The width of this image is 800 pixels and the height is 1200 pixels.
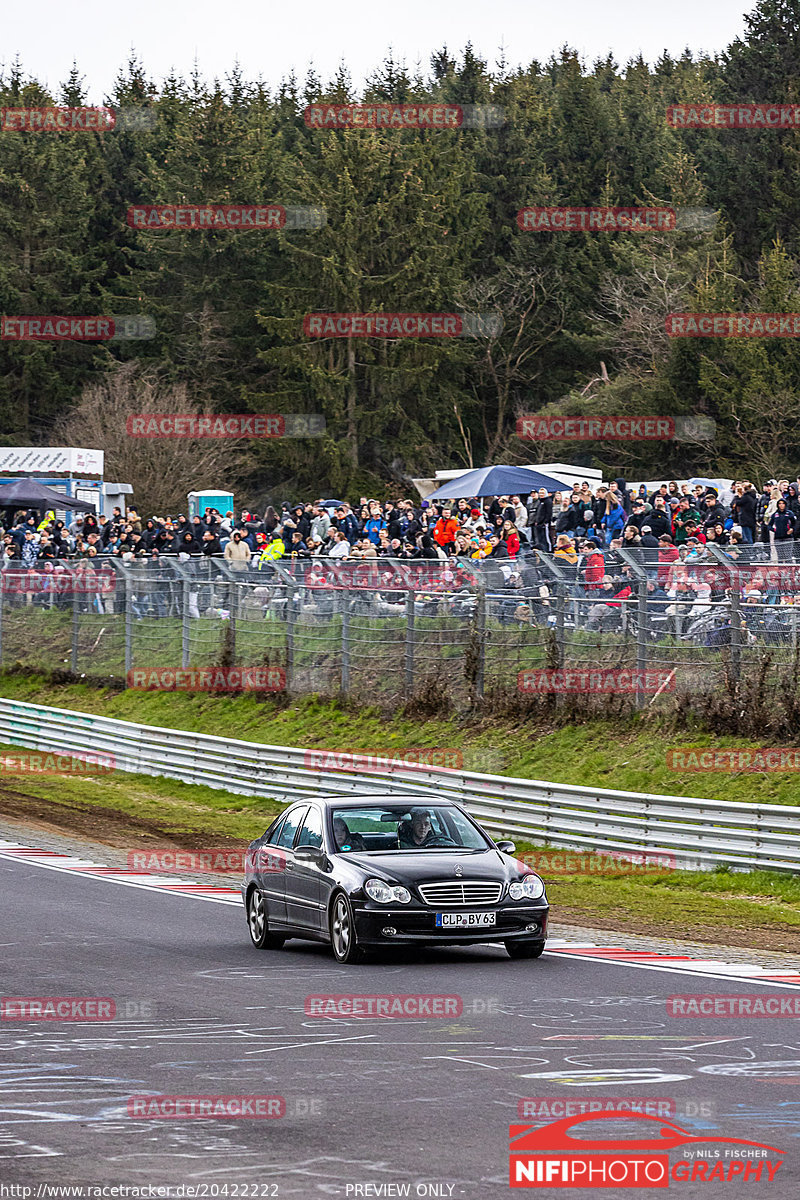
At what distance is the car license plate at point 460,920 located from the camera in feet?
42.7

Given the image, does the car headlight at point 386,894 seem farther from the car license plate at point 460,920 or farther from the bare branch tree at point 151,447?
the bare branch tree at point 151,447

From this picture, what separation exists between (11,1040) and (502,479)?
26.3 m

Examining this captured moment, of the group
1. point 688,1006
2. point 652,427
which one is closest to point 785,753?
point 688,1006

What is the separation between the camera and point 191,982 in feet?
40.3

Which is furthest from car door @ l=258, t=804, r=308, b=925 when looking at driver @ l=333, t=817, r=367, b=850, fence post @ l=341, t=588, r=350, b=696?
fence post @ l=341, t=588, r=350, b=696

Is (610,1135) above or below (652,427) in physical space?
below

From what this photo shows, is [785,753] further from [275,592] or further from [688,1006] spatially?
[275,592]

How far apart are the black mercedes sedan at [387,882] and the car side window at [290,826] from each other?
1 centimetres

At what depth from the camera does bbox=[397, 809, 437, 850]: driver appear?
14.0 metres

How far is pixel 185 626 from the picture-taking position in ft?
109

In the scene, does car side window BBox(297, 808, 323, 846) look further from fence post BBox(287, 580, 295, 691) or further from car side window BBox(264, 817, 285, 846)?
fence post BBox(287, 580, 295, 691)

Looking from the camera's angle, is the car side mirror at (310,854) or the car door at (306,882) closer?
the car door at (306,882)

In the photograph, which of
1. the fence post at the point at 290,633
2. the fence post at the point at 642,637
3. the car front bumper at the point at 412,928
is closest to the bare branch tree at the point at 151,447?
the fence post at the point at 290,633

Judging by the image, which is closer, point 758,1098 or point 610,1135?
point 610,1135
